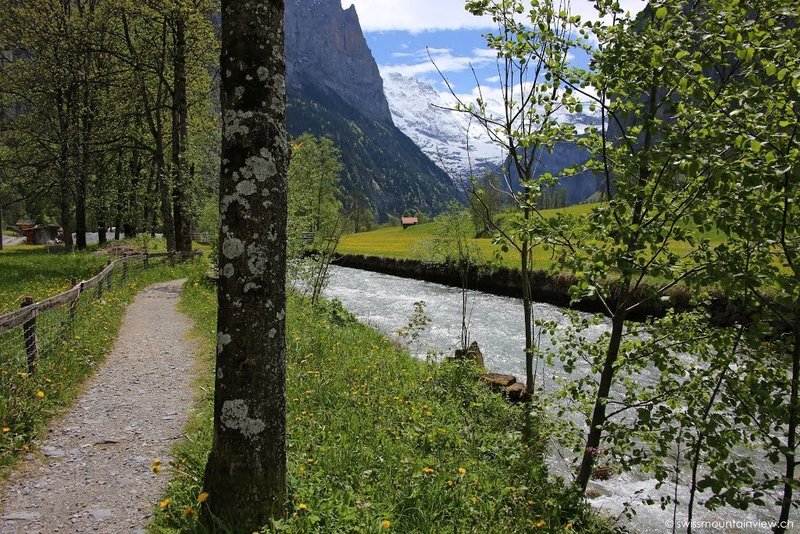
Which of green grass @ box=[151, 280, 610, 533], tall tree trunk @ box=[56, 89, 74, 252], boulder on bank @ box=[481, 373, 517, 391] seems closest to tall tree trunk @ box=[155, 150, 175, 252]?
tall tree trunk @ box=[56, 89, 74, 252]

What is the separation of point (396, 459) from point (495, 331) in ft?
46.0

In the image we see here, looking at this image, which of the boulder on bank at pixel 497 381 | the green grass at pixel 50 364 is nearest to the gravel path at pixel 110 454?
the green grass at pixel 50 364

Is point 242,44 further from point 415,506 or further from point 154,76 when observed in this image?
point 154,76

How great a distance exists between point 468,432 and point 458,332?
11846 mm

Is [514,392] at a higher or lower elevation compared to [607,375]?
lower

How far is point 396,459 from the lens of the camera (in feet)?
18.8

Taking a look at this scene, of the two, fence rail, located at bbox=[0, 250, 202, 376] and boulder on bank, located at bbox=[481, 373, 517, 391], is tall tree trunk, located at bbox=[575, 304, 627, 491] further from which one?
fence rail, located at bbox=[0, 250, 202, 376]

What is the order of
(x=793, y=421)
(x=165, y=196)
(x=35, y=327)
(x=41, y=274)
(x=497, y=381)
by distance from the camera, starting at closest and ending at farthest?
(x=793, y=421) → (x=35, y=327) → (x=497, y=381) → (x=41, y=274) → (x=165, y=196)

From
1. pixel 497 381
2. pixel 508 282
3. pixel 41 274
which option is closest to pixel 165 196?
pixel 41 274

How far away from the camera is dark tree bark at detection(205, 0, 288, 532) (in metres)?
3.68

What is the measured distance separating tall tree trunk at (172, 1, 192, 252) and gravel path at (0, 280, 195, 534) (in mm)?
15357

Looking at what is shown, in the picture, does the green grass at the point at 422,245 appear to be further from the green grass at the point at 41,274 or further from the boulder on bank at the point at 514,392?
the green grass at the point at 41,274

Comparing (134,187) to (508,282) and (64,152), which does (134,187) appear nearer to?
(64,152)

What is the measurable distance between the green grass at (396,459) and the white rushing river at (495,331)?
4.56 feet
